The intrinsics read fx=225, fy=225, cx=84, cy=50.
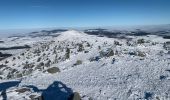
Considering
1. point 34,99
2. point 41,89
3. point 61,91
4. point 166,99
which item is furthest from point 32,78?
point 166,99

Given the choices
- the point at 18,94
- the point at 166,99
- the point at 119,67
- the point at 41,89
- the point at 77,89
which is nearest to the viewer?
the point at 166,99

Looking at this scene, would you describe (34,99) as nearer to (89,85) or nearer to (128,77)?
(89,85)

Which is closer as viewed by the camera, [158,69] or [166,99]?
[166,99]

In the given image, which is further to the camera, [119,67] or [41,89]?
[119,67]

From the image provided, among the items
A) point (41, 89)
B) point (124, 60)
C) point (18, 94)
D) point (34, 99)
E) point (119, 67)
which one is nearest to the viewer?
point (34, 99)

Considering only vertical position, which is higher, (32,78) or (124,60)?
(124,60)

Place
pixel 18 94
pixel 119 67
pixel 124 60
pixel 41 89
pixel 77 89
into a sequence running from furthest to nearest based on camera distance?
1. pixel 124 60
2. pixel 119 67
3. pixel 41 89
4. pixel 77 89
5. pixel 18 94

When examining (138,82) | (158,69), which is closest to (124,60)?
(158,69)

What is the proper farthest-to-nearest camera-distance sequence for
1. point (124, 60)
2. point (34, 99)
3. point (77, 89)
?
point (124, 60), point (77, 89), point (34, 99)

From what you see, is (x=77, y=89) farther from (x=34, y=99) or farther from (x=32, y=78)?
(x=32, y=78)
